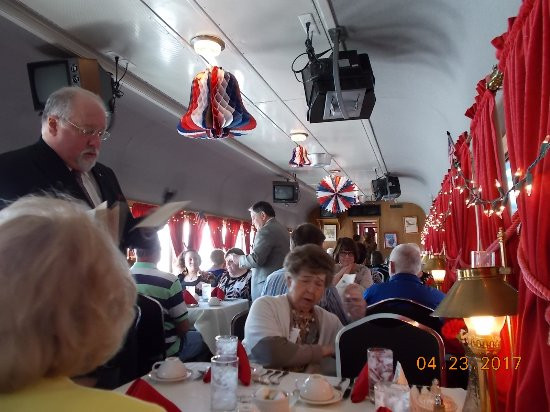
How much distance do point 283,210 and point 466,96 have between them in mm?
10467

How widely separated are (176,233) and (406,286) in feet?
20.6

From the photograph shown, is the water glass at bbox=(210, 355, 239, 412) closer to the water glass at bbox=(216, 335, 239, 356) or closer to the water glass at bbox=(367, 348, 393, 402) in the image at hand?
the water glass at bbox=(216, 335, 239, 356)

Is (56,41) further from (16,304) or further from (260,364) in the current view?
(16,304)

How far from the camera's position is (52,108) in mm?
2156

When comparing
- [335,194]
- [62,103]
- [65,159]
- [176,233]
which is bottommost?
[176,233]

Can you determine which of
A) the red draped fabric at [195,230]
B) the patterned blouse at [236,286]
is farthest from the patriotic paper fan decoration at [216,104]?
the red draped fabric at [195,230]

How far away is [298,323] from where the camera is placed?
2.49 m

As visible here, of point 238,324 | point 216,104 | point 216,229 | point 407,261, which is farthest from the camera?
point 216,229

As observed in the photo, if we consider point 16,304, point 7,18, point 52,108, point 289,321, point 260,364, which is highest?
point 7,18

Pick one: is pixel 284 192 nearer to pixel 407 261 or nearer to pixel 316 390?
pixel 407 261

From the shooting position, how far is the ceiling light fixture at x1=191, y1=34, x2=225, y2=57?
390cm

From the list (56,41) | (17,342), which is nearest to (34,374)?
(17,342)

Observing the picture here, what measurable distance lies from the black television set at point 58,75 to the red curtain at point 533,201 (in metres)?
3.23

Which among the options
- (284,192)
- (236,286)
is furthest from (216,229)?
(236,286)
